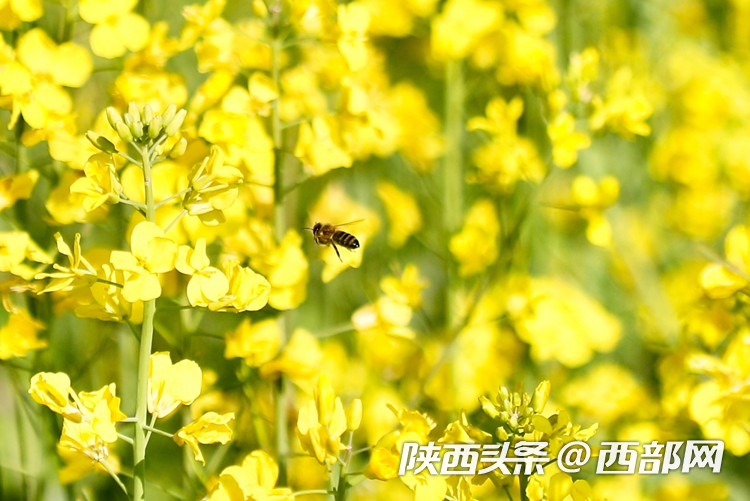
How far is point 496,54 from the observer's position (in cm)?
170

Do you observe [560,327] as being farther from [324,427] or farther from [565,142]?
[324,427]

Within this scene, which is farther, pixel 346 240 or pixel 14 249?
pixel 346 240

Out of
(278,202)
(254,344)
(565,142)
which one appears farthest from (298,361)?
(565,142)

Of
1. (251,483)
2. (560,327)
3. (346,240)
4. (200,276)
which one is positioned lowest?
(560,327)

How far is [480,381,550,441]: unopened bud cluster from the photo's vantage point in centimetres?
86

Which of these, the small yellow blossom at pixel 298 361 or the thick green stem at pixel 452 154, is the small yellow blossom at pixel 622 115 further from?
the small yellow blossom at pixel 298 361

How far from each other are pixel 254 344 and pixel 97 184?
338 mm

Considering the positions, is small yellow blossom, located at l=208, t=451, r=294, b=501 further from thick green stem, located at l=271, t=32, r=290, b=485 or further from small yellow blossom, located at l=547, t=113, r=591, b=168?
small yellow blossom, located at l=547, t=113, r=591, b=168

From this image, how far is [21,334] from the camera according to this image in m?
1.04

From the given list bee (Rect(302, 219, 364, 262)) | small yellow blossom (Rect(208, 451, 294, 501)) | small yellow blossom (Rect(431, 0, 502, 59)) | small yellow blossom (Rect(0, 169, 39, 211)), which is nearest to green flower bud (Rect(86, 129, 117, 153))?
small yellow blossom (Rect(0, 169, 39, 211))

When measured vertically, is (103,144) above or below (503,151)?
above

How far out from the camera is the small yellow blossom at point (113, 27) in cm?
105

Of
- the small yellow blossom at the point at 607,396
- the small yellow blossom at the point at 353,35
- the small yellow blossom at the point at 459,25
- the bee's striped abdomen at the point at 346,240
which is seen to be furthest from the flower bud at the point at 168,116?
the small yellow blossom at the point at 607,396

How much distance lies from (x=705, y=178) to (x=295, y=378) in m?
1.68
